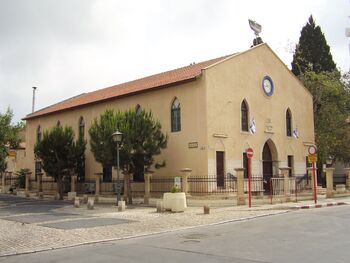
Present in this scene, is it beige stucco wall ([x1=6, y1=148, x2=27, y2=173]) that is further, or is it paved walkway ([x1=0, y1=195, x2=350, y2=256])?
beige stucco wall ([x1=6, y1=148, x2=27, y2=173])

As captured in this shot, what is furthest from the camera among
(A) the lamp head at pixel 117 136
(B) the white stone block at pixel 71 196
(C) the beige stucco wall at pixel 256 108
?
(B) the white stone block at pixel 71 196

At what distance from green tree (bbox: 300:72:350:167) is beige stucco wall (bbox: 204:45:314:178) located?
3.07 metres

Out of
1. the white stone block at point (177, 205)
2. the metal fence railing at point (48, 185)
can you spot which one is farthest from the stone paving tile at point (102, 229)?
the metal fence railing at point (48, 185)

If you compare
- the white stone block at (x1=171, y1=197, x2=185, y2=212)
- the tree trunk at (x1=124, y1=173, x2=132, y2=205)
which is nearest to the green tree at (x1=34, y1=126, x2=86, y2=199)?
the tree trunk at (x1=124, y1=173, x2=132, y2=205)

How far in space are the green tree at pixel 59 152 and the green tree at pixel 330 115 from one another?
19.2 metres

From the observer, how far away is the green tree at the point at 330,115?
37972 mm

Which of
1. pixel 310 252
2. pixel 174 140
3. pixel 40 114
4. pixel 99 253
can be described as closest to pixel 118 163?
pixel 174 140

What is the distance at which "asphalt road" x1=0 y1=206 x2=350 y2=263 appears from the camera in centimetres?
983

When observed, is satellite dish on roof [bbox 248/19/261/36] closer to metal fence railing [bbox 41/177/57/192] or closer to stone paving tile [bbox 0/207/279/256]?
stone paving tile [bbox 0/207/279/256]

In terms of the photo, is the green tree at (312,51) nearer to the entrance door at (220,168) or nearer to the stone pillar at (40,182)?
the entrance door at (220,168)

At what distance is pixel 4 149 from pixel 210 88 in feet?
44.2

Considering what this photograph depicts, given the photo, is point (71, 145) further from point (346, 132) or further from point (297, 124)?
point (346, 132)

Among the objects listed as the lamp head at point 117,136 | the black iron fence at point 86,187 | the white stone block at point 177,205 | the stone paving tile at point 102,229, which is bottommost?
the stone paving tile at point 102,229

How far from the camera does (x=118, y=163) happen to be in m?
23.7
